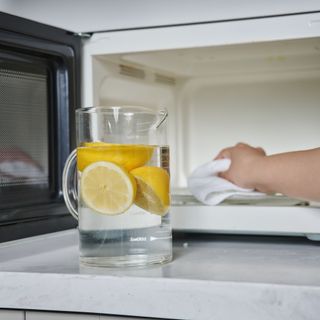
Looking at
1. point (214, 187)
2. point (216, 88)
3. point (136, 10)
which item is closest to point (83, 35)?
point (136, 10)

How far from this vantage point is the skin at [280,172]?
2.60ft

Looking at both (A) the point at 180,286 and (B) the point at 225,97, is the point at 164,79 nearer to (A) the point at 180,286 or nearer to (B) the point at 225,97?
(B) the point at 225,97

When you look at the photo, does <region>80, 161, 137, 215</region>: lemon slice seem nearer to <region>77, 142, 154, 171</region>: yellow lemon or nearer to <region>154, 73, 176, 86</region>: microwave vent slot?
<region>77, 142, 154, 171</region>: yellow lemon

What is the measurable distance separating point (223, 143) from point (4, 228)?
591 mm

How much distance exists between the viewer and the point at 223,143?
51.4 inches

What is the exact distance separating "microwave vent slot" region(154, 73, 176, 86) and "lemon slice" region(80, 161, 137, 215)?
56 centimetres

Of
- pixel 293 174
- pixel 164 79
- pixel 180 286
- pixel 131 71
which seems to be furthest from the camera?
pixel 164 79

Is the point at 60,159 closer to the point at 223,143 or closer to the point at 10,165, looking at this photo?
the point at 10,165

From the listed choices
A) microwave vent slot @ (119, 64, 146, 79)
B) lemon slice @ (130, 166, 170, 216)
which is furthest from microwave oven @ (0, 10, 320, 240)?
lemon slice @ (130, 166, 170, 216)

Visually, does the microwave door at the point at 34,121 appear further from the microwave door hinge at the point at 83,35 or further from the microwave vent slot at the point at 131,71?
the microwave vent slot at the point at 131,71

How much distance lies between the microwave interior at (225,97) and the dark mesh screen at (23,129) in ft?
0.58

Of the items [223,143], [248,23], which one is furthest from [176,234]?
[223,143]

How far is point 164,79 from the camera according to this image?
1265 millimetres

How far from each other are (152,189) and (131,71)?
1.42ft
